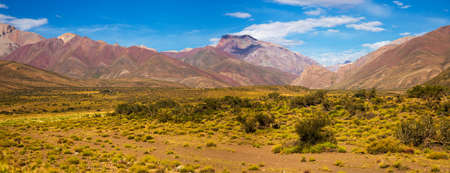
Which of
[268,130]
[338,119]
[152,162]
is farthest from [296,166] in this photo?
[338,119]

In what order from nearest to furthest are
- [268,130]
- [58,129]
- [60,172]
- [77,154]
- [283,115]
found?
[60,172] → [77,154] → [268,130] → [58,129] → [283,115]

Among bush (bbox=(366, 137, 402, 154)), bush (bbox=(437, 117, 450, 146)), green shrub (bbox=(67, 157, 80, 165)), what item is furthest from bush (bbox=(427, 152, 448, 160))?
green shrub (bbox=(67, 157, 80, 165))

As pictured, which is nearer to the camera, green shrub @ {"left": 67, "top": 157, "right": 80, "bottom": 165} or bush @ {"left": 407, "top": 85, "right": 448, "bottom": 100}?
green shrub @ {"left": 67, "top": 157, "right": 80, "bottom": 165}

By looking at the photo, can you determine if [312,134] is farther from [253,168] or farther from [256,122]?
[256,122]

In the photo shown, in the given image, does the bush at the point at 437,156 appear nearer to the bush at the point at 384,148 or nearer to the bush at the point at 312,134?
the bush at the point at 384,148

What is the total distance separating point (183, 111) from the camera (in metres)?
55.1

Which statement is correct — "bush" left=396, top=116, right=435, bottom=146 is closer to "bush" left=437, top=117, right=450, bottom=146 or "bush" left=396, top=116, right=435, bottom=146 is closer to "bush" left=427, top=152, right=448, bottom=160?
"bush" left=437, top=117, right=450, bottom=146

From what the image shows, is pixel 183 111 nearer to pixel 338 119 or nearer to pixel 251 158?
pixel 338 119

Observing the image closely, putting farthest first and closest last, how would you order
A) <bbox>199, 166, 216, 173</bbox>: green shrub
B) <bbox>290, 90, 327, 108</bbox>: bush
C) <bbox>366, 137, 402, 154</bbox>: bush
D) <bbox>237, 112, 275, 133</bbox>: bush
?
<bbox>290, 90, 327, 108</bbox>: bush < <bbox>237, 112, 275, 133</bbox>: bush < <bbox>366, 137, 402, 154</bbox>: bush < <bbox>199, 166, 216, 173</bbox>: green shrub

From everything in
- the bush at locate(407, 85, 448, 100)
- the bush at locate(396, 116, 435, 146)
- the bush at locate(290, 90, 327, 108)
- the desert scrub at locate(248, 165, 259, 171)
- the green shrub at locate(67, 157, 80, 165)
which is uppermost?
the bush at locate(407, 85, 448, 100)

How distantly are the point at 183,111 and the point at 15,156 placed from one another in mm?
33665

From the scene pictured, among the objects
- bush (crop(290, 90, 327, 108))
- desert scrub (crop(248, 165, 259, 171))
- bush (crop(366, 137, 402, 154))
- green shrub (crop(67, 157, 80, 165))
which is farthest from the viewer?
bush (crop(290, 90, 327, 108))

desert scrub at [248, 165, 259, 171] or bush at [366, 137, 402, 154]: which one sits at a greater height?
bush at [366, 137, 402, 154]

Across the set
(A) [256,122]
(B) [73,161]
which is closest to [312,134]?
(A) [256,122]
